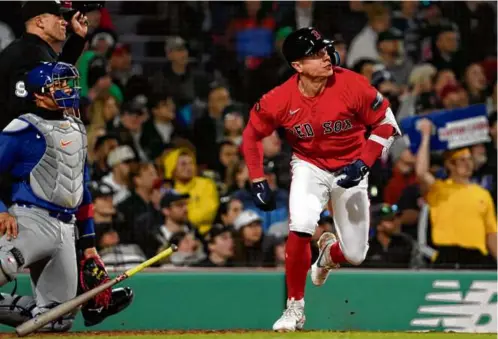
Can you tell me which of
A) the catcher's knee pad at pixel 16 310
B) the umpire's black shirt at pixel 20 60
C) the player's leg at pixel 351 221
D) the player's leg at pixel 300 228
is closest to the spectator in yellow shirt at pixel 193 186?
the player's leg at pixel 351 221

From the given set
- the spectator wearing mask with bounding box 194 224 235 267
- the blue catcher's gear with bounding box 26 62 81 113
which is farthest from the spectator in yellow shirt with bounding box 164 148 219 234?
the blue catcher's gear with bounding box 26 62 81 113

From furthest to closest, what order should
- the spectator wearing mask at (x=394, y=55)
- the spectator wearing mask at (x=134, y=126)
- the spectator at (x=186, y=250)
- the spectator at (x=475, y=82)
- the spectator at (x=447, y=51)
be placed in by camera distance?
the spectator at (x=447, y=51) < the spectator wearing mask at (x=394, y=55) < the spectator at (x=475, y=82) < the spectator wearing mask at (x=134, y=126) < the spectator at (x=186, y=250)

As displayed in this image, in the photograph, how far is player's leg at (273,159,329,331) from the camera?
7.78 metres

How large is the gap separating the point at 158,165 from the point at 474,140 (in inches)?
111

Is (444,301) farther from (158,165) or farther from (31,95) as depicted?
(31,95)

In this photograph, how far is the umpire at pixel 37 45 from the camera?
25.7 ft

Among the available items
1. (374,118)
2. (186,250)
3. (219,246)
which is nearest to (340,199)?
(374,118)

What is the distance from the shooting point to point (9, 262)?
7250 mm

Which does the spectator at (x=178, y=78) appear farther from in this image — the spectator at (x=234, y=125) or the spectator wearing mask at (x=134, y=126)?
the spectator at (x=234, y=125)

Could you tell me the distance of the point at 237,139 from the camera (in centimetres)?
1130

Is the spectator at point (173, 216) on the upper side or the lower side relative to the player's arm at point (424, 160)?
lower

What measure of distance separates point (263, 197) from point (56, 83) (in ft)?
4.77

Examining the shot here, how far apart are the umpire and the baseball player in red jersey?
1337 millimetres

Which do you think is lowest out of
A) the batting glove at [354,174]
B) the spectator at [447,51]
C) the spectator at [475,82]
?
the batting glove at [354,174]
